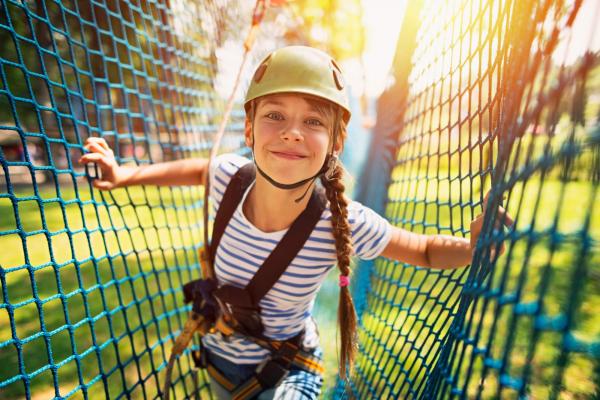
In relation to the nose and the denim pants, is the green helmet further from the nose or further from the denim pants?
the denim pants

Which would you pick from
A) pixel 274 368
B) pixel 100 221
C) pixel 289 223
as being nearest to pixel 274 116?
pixel 289 223

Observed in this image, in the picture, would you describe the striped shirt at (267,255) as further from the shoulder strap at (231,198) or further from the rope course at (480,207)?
the rope course at (480,207)

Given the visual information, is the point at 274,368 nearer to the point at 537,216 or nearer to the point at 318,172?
the point at 318,172

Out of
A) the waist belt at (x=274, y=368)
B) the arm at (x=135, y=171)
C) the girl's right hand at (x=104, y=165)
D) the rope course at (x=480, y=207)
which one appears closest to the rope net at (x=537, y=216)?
the rope course at (x=480, y=207)

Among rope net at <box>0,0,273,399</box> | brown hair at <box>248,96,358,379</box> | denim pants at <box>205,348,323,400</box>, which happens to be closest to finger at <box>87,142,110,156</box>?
rope net at <box>0,0,273,399</box>

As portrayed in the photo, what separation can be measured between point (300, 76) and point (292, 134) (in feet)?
0.53

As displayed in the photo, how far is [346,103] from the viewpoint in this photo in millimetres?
1135

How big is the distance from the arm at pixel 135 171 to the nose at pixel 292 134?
0.47 metres

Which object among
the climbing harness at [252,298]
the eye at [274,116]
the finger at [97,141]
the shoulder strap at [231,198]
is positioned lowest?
the climbing harness at [252,298]

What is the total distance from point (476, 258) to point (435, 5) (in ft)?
3.81

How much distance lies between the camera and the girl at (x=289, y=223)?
105 cm

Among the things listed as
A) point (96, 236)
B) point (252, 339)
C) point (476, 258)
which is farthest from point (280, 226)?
point (96, 236)

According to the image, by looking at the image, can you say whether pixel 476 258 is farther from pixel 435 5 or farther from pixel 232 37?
pixel 232 37

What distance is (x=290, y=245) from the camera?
113 cm
